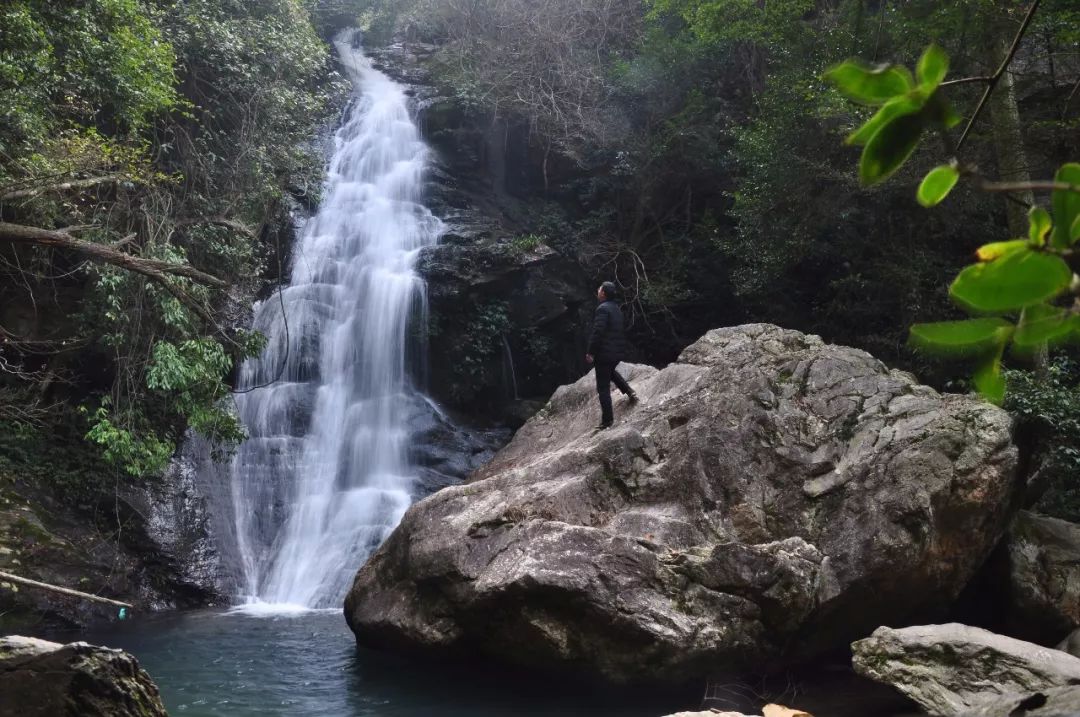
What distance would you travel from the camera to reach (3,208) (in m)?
10.2

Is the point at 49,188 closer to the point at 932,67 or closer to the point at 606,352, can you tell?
the point at 606,352

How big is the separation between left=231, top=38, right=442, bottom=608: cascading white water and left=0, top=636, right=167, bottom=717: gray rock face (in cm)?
640

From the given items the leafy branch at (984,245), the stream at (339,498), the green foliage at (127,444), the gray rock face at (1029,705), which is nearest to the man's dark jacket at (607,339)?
the stream at (339,498)

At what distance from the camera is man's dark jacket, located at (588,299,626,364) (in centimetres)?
885

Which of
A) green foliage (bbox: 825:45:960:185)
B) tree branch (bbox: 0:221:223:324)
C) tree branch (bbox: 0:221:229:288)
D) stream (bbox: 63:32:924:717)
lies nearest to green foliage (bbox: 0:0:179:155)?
tree branch (bbox: 0:221:223:324)

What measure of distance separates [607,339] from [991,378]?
807 centimetres

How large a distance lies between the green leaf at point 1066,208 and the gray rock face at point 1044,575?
7893 mm

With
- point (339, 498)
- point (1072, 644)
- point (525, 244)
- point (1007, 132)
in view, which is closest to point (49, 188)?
point (339, 498)

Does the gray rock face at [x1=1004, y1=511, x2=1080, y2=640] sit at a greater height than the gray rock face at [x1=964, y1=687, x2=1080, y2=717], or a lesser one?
greater

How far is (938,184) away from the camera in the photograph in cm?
86

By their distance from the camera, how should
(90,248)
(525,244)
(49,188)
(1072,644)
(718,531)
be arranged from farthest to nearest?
(525,244) → (49,188) → (90,248) → (718,531) → (1072,644)

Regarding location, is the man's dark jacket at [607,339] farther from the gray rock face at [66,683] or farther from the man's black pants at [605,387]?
the gray rock face at [66,683]

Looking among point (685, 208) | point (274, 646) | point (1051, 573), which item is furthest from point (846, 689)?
point (685, 208)

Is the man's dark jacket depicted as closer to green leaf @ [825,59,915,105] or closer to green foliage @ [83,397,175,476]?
green foliage @ [83,397,175,476]
